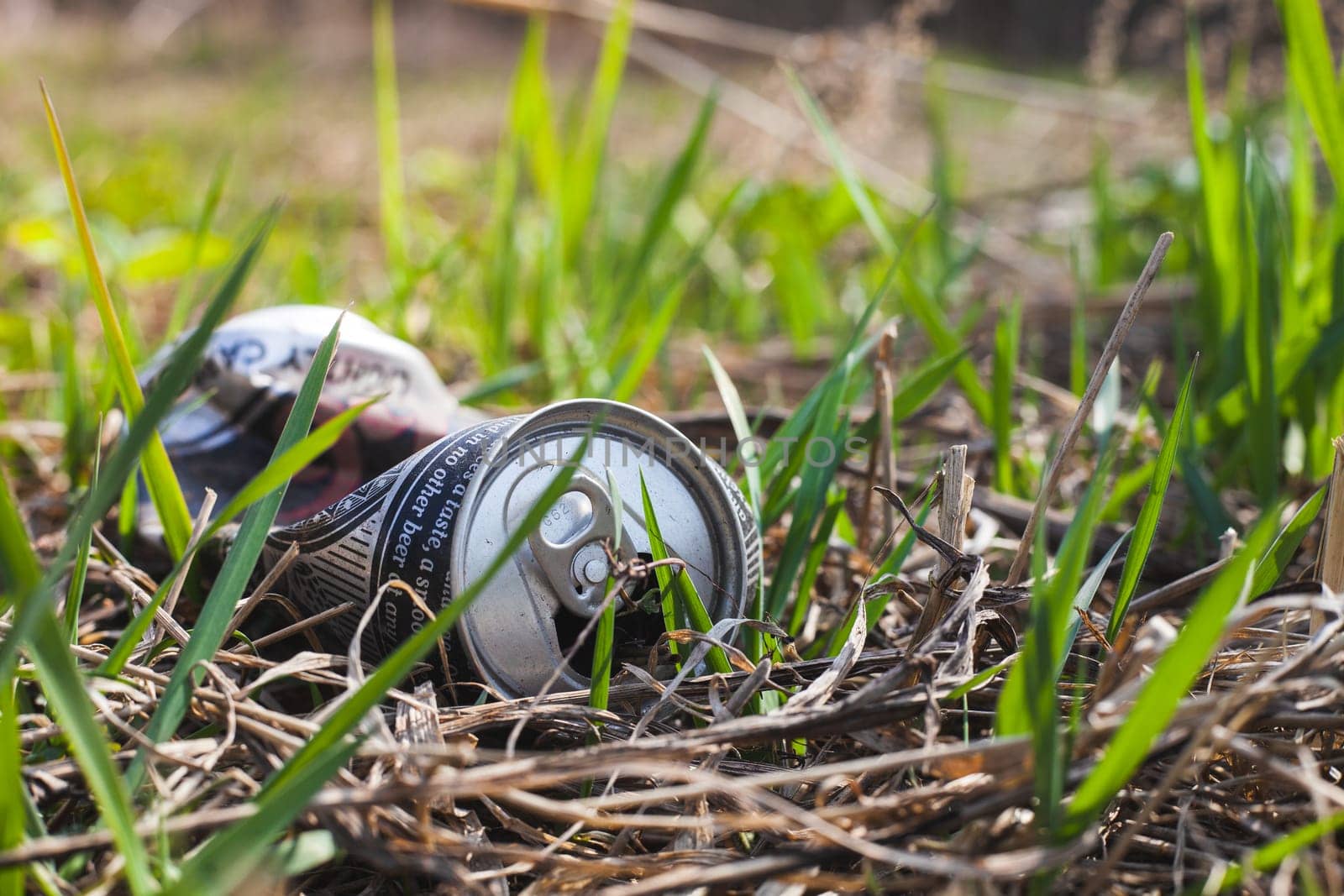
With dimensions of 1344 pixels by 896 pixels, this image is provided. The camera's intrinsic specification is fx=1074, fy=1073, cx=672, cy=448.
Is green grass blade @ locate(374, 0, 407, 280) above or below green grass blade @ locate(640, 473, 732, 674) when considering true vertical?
above

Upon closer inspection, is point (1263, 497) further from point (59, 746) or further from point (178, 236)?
point (178, 236)

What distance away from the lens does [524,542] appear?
772mm

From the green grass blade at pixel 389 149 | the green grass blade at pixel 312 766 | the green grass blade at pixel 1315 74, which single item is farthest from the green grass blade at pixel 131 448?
the green grass blade at pixel 389 149

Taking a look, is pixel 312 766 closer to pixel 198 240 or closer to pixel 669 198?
pixel 198 240

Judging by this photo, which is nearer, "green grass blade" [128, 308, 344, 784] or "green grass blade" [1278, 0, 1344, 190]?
"green grass blade" [128, 308, 344, 784]

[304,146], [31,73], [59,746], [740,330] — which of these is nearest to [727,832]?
[59,746]

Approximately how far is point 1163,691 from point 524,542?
16.7 inches

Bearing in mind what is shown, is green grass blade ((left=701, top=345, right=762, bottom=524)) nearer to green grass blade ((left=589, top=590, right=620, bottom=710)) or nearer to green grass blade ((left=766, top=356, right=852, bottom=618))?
green grass blade ((left=766, top=356, right=852, bottom=618))

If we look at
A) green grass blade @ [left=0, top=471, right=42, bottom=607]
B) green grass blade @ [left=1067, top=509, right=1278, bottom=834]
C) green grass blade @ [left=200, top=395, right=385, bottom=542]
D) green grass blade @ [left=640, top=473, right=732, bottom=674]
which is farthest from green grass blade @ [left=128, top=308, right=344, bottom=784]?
green grass blade @ [left=1067, top=509, right=1278, bottom=834]

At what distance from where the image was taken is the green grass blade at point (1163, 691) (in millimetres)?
546

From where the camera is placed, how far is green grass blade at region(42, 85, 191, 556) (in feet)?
2.50

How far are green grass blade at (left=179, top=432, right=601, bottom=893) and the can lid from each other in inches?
5.8

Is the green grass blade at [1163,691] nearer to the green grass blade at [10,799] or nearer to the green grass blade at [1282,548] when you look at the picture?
the green grass blade at [1282,548]

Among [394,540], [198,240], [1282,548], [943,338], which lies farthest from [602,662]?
[198,240]
